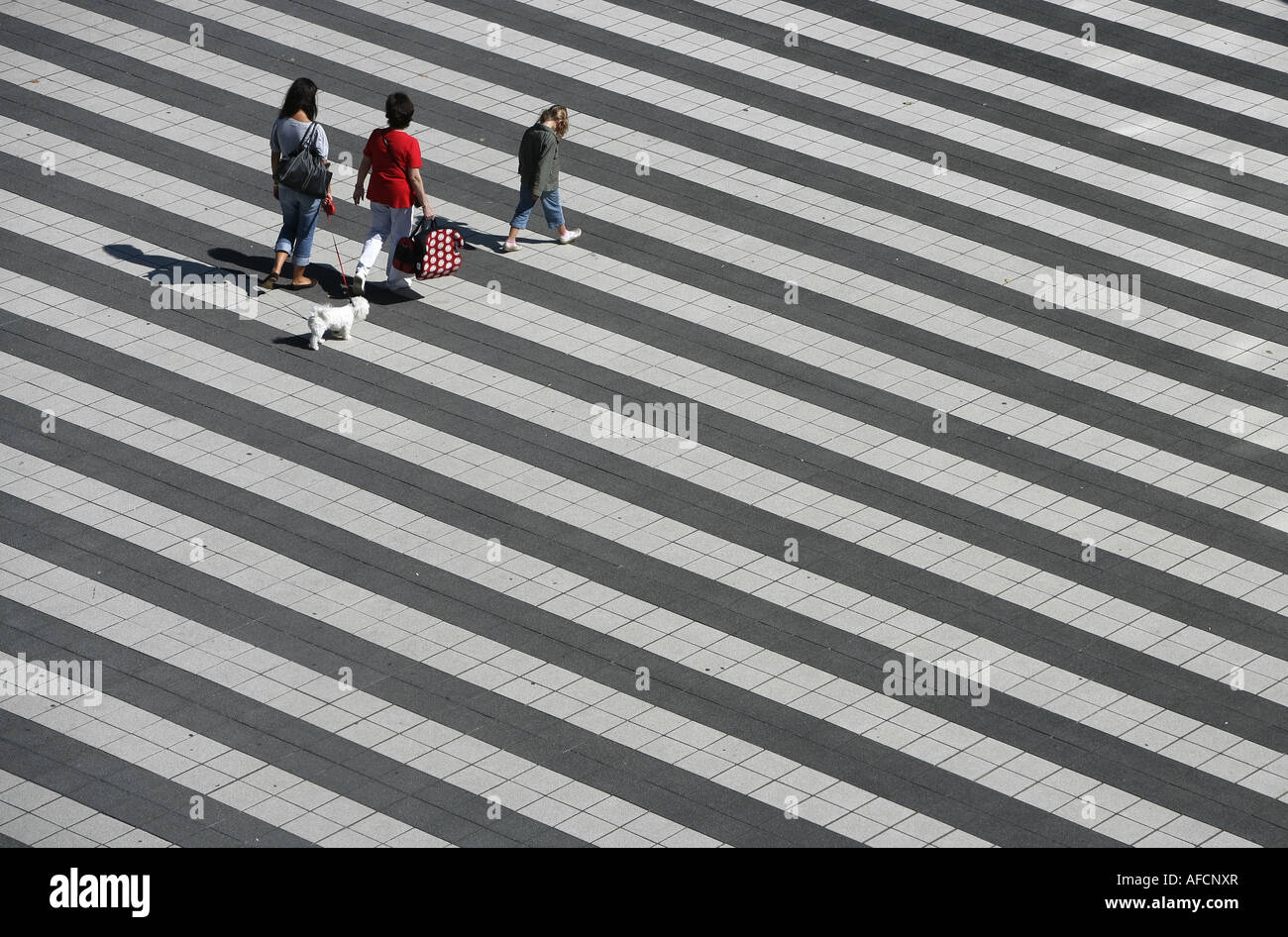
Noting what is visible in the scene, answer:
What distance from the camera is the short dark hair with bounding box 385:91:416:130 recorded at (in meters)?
14.2

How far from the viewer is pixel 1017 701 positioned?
11039 millimetres

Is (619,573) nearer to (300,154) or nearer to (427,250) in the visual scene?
(427,250)

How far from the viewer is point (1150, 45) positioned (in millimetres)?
18562

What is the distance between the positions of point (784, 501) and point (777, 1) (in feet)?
27.2

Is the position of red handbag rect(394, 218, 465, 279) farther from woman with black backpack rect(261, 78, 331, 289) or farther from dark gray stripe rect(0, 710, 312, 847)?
dark gray stripe rect(0, 710, 312, 847)

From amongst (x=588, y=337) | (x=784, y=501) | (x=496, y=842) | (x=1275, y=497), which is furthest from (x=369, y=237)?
(x=1275, y=497)

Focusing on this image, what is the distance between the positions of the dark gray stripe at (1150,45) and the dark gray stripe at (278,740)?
11.6 m

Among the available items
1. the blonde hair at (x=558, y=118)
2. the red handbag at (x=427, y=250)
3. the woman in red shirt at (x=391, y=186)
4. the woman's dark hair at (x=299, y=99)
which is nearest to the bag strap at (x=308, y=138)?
the woman's dark hair at (x=299, y=99)

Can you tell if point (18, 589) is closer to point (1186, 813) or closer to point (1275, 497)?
point (1186, 813)

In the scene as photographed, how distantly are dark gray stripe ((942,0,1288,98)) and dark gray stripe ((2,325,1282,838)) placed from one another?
362 inches

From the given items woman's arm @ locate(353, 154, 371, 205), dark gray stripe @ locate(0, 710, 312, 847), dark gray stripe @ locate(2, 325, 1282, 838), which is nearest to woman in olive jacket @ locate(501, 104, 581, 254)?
woman's arm @ locate(353, 154, 371, 205)

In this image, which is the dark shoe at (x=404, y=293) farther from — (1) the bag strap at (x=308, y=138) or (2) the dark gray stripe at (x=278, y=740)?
(2) the dark gray stripe at (x=278, y=740)
